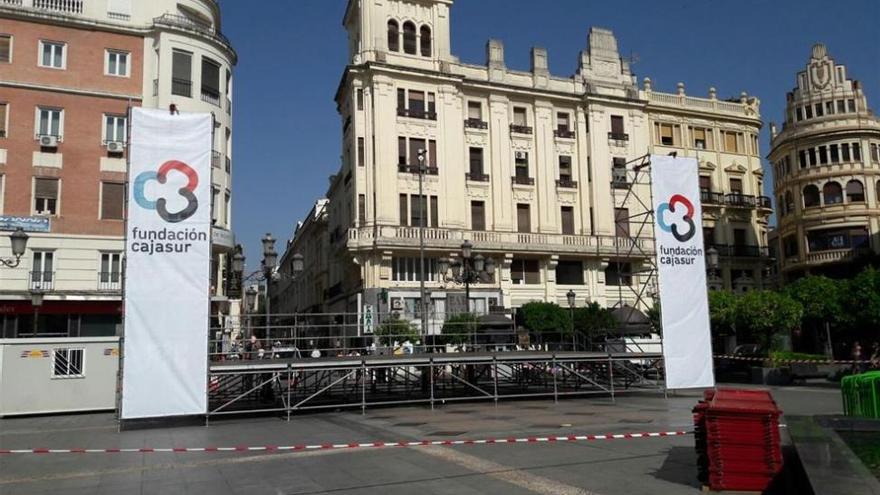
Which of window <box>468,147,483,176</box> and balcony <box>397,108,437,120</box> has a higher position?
balcony <box>397,108,437,120</box>

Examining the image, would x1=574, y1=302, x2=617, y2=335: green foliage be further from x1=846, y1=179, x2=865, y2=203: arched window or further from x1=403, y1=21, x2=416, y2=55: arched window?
x1=846, y1=179, x2=865, y2=203: arched window

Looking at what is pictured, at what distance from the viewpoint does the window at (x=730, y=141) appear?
48281 millimetres

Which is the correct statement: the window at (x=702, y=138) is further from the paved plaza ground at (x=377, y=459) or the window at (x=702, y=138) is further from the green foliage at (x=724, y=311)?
the paved plaza ground at (x=377, y=459)

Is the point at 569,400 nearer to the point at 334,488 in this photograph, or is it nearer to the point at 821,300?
the point at 334,488

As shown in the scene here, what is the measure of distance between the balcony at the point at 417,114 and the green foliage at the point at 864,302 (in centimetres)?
2344

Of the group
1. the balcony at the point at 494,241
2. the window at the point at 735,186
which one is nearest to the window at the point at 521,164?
the balcony at the point at 494,241

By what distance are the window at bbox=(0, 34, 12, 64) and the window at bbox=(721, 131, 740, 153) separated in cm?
4206

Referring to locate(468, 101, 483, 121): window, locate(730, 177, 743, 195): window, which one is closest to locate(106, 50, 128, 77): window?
locate(468, 101, 483, 121): window

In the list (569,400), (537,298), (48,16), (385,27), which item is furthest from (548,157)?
(48,16)

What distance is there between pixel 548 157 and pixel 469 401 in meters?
24.4

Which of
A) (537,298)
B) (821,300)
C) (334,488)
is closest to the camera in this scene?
(334,488)

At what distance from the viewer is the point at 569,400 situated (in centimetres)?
2017

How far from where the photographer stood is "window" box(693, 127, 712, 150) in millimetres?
47312

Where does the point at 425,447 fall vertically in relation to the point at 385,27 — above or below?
below
